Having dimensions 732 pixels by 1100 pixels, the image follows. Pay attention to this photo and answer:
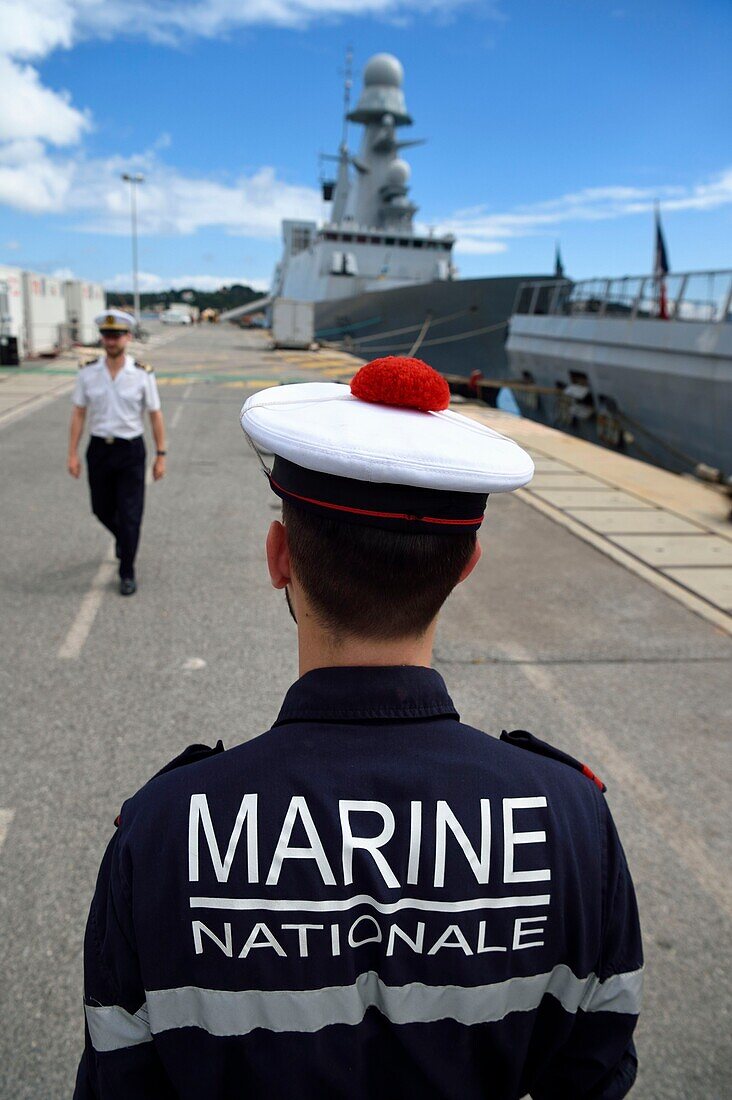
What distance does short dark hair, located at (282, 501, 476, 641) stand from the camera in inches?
40.7

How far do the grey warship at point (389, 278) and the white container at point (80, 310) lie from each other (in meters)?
10.4

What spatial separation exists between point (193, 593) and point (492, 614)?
6.92 ft

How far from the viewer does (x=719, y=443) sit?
47.0 ft

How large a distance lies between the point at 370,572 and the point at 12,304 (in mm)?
22687

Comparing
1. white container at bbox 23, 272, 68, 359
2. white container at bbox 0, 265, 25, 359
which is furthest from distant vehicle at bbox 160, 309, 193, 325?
white container at bbox 0, 265, 25, 359

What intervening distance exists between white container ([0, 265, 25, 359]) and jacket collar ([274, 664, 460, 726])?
21.3m

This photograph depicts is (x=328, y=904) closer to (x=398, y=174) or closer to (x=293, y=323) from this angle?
(x=293, y=323)

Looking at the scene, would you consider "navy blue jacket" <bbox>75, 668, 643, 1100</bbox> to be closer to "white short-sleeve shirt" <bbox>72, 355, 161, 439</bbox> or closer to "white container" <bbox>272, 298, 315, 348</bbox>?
"white short-sleeve shirt" <bbox>72, 355, 161, 439</bbox>

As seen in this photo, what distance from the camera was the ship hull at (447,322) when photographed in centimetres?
3012

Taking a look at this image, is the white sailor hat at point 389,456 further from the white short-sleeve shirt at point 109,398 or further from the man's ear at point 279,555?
the white short-sleeve shirt at point 109,398

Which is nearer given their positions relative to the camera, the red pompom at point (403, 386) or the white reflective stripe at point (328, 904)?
the white reflective stripe at point (328, 904)

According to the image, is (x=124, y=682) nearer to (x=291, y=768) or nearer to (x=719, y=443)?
(x=291, y=768)

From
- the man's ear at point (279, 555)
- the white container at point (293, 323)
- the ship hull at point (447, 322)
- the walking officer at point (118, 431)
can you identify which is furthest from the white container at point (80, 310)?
the man's ear at point (279, 555)

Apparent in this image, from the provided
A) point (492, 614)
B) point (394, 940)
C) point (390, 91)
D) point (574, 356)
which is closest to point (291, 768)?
point (394, 940)
